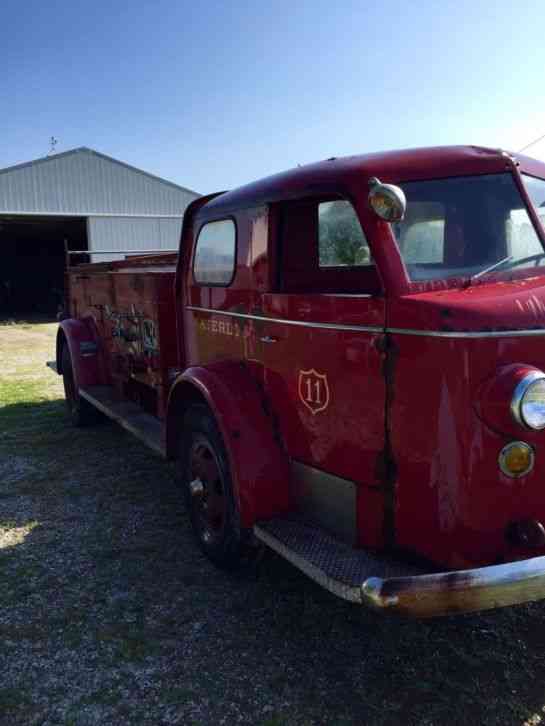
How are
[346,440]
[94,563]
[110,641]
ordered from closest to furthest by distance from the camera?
1. [346,440]
2. [110,641]
3. [94,563]

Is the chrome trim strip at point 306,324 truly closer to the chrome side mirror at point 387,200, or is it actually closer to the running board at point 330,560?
the chrome side mirror at point 387,200

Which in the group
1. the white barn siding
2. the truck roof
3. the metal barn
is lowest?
the truck roof

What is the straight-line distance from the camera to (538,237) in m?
2.75

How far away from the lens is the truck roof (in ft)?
8.82

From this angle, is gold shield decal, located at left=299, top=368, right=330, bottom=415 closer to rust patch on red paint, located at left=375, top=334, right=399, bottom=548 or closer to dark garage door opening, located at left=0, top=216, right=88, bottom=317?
rust patch on red paint, located at left=375, top=334, right=399, bottom=548

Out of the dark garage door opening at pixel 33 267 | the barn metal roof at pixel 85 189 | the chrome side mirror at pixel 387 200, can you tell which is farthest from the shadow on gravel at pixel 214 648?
the dark garage door opening at pixel 33 267

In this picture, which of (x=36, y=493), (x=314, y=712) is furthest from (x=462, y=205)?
(x=36, y=493)

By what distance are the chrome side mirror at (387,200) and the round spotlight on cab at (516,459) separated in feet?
3.17

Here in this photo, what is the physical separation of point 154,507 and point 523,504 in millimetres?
2780

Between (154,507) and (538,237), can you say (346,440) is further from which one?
(154,507)

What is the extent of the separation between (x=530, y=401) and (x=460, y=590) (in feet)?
2.20

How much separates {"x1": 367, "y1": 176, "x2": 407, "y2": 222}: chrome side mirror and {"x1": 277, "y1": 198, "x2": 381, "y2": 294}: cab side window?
0.22 meters

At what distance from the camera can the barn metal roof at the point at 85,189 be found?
1802 centimetres

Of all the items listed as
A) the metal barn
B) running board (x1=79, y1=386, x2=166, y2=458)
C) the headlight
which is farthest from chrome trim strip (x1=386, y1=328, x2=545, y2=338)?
the metal barn
